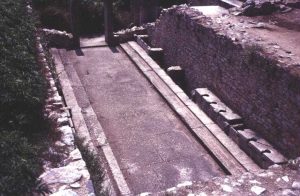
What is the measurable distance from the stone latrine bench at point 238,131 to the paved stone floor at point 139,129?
81 cm

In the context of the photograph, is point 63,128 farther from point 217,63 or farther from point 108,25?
point 108,25

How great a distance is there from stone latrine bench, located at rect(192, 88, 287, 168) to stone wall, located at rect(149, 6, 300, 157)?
173 mm

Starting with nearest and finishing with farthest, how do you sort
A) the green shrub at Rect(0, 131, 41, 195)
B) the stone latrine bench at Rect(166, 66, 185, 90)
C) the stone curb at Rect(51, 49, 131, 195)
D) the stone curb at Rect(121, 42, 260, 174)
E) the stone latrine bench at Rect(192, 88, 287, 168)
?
the green shrub at Rect(0, 131, 41, 195) < the stone curb at Rect(51, 49, 131, 195) < the stone latrine bench at Rect(192, 88, 287, 168) < the stone curb at Rect(121, 42, 260, 174) < the stone latrine bench at Rect(166, 66, 185, 90)

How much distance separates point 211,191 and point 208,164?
2573 millimetres

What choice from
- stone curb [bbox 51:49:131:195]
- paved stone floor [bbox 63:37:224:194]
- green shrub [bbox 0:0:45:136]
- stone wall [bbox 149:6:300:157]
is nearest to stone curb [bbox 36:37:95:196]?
green shrub [bbox 0:0:45:136]

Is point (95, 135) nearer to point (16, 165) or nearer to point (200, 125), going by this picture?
point (200, 125)

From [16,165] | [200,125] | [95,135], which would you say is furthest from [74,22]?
[16,165]

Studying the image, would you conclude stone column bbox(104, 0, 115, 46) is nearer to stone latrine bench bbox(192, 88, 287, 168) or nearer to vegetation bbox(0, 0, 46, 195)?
stone latrine bench bbox(192, 88, 287, 168)

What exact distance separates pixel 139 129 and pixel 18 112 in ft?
13.6

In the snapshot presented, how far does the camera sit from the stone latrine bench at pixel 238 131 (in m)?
7.44

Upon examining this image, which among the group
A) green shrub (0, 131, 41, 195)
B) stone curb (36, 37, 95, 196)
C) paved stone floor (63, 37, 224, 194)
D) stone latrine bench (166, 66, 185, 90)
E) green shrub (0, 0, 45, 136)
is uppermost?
green shrub (0, 0, 45, 136)

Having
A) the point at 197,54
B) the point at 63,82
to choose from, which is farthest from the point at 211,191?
the point at 63,82

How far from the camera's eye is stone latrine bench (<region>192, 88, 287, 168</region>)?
744 centimetres

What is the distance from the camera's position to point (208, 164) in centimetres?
782
